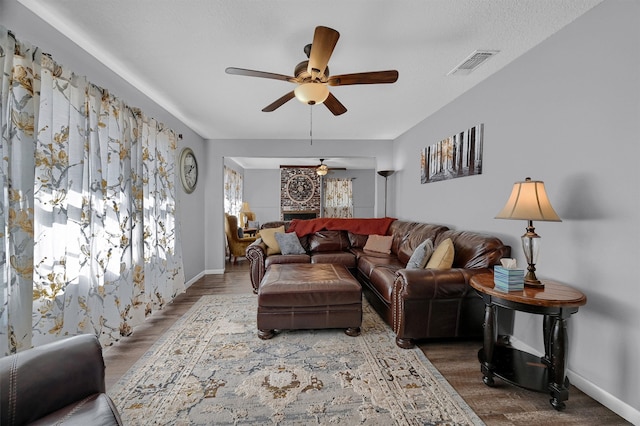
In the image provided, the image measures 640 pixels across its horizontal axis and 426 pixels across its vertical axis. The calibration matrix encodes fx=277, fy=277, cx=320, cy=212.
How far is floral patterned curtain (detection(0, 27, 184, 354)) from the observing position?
157cm

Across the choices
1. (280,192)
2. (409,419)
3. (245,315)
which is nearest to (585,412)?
(409,419)

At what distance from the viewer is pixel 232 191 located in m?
7.22

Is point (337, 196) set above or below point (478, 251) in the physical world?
above

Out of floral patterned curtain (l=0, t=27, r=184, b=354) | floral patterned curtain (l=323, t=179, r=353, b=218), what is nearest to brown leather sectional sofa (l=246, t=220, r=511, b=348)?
floral patterned curtain (l=0, t=27, r=184, b=354)

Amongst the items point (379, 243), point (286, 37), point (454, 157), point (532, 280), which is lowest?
point (379, 243)

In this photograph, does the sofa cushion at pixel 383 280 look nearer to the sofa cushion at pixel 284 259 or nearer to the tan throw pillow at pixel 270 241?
the sofa cushion at pixel 284 259

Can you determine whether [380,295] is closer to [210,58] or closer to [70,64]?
[210,58]

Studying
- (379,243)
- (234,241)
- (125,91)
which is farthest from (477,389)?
(234,241)

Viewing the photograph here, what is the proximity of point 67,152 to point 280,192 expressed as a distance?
6963mm

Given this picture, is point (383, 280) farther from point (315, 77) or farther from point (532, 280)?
point (315, 77)

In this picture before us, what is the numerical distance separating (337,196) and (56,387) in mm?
8225

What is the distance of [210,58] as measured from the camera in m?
2.34

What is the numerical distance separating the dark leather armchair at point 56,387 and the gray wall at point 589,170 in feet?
8.43

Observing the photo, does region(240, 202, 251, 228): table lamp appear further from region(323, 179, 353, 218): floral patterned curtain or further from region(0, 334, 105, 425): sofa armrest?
region(0, 334, 105, 425): sofa armrest
